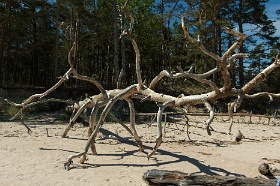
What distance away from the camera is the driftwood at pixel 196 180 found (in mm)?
3225

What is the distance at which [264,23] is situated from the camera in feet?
66.2

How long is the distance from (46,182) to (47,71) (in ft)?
88.9

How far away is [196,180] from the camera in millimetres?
3314

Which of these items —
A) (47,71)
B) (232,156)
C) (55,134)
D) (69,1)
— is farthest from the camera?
(47,71)

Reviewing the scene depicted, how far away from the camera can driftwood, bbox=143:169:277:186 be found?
3.22 m

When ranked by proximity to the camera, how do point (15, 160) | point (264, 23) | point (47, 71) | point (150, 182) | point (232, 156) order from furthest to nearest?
point (47, 71) → point (264, 23) → point (232, 156) → point (15, 160) → point (150, 182)

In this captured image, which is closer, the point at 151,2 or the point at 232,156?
the point at 232,156

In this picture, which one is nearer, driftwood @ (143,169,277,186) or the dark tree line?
driftwood @ (143,169,277,186)

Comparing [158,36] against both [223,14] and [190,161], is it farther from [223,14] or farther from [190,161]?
[190,161]

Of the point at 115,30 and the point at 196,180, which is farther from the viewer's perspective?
the point at 115,30

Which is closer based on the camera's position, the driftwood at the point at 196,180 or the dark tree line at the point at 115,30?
the driftwood at the point at 196,180

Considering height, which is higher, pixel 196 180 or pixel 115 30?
pixel 115 30

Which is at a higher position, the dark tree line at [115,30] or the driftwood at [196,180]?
the dark tree line at [115,30]

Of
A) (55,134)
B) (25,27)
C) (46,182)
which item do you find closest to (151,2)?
(25,27)
